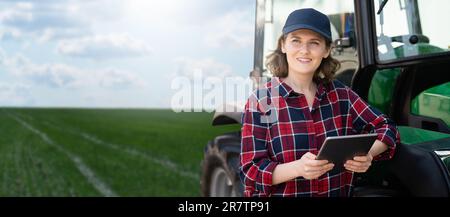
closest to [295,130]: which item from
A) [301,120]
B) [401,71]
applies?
[301,120]

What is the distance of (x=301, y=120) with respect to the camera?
180 cm

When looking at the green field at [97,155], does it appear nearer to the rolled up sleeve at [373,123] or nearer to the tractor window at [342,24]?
the tractor window at [342,24]

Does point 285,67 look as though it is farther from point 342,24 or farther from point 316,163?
point 342,24

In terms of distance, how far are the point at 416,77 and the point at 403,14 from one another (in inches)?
11.1

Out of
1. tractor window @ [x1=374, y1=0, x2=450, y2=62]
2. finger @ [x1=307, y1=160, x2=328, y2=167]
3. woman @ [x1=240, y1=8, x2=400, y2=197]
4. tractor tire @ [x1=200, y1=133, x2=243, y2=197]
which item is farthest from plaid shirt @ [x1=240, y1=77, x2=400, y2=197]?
tractor tire @ [x1=200, y1=133, x2=243, y2=197]

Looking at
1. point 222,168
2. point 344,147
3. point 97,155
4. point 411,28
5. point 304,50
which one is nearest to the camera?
point 344,147

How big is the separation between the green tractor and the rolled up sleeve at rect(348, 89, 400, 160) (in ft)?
0.47

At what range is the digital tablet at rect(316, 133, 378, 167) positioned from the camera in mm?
1612

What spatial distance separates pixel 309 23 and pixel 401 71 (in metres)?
0.70

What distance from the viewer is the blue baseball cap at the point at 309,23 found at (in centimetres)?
174

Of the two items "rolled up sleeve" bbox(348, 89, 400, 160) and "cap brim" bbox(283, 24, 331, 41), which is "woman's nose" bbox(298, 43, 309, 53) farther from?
"rolled up sleeve" bbox(348, 89, 400, 160)

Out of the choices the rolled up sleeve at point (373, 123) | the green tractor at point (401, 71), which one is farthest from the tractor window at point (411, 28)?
the rolled up sleeve at point (373, 123)
